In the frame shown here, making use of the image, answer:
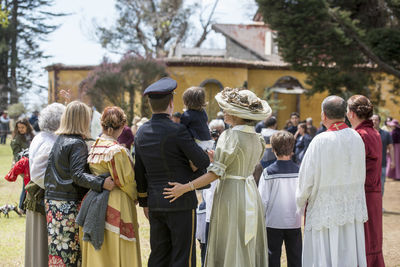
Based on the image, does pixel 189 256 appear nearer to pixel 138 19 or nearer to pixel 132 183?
pixel 132 183

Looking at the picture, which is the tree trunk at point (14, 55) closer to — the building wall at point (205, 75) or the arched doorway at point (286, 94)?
the building wall at point (205, 75)

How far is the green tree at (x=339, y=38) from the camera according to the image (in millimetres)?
11938

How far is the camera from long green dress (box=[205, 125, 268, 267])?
3.84 m

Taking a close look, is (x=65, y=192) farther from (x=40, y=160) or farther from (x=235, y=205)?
(x=235, y=205)

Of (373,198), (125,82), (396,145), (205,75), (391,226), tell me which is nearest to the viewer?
(373,198)

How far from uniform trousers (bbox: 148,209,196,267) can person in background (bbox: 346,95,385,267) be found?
1.85 metres

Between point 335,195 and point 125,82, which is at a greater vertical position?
point 125,82

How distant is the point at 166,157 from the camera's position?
364 centimetres

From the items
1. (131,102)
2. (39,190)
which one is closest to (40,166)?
(39,190)

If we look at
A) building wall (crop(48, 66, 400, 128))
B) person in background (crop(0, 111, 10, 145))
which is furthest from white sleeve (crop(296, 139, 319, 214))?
person in background (crop(0, 111, 10, 145))

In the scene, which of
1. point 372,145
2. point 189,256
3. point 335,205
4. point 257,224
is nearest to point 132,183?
point 189,256

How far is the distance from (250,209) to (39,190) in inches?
87.5

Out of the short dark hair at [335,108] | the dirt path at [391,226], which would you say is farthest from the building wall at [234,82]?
the short dark hair at [335,108]

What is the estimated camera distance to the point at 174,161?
366cm
